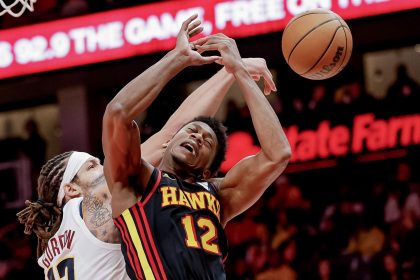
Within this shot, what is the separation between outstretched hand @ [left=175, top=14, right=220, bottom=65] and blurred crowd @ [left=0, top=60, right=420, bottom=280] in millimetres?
5789

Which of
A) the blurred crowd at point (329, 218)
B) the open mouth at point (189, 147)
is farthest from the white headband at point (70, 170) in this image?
the blurred crowd at point (329, 218)

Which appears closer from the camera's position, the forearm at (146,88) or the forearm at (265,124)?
the forearm at (146,88)

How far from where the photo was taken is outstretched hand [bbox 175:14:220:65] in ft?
12.6

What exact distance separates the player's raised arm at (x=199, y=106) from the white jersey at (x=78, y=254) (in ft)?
1.66

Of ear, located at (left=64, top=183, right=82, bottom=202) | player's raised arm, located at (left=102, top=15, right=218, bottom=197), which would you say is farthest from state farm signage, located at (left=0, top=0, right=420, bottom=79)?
Result: player's raised arm, located at (left=102, top=15, right=218, bottom=197)

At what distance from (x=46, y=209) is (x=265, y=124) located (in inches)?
46.4

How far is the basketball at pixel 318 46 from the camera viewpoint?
4.54 m

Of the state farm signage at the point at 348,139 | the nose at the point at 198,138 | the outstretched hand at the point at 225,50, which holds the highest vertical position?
the outstretched hand at the point at 225,50

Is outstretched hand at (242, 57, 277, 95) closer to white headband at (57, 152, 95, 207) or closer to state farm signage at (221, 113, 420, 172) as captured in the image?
white headband at (57, 152, 95, 207)

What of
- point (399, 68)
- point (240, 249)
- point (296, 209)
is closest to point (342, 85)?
point (399, 68)

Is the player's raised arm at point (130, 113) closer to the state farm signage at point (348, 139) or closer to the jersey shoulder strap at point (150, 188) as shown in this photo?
the jersey shoulder strap at point (150, 188)

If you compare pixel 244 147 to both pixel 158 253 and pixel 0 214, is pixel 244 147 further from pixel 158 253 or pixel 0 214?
pixel 158 253

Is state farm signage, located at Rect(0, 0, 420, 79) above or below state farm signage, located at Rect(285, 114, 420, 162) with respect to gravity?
above

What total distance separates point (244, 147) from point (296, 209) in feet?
3.10
